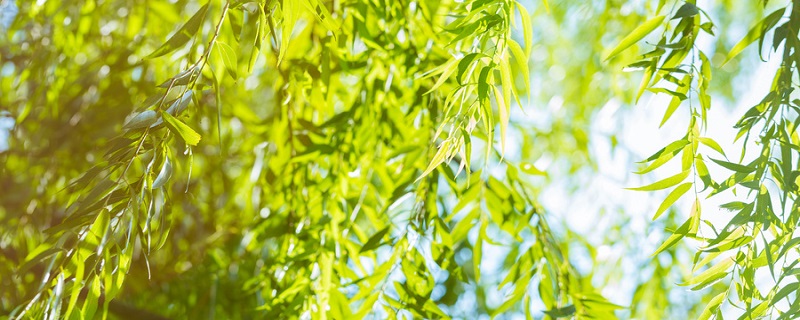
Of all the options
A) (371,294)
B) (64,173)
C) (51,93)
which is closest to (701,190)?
(371,294)

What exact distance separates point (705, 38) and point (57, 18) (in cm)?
136

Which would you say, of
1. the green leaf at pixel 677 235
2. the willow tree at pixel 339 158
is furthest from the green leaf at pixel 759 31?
the green leaf at pixel 677 235

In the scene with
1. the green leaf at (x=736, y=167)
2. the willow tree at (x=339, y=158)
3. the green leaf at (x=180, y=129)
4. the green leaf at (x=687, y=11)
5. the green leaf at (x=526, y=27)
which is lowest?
the willow tree at (x=339, y=158)

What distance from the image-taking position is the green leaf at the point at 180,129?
0.52 meters

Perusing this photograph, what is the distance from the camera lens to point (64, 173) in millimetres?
1346

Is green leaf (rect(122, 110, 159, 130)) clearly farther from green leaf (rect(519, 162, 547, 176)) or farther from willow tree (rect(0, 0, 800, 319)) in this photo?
green leaf (rect(519, 162, 547, 176))

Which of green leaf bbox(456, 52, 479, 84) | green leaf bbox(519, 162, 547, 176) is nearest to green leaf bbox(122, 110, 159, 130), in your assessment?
green leaf bbox(456, 52, 479, 84)

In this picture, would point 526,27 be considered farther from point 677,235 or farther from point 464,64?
point 677,235

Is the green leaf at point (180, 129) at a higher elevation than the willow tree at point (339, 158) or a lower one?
higher

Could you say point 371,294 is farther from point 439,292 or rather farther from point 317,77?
point 439,292

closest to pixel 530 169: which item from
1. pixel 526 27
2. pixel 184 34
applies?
pixel 526 27

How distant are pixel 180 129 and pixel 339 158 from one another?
0.44 meters

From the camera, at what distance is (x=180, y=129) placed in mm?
524

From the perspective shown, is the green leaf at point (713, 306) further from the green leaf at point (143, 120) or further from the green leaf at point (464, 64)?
the green leaf at point (143, 120)
